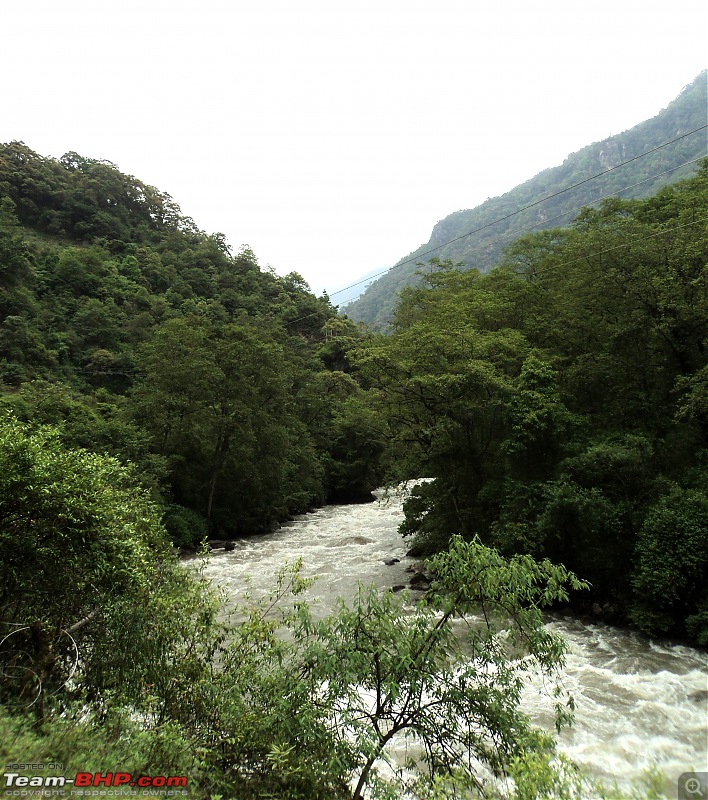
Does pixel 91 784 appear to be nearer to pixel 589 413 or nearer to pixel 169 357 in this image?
pixel 589 413

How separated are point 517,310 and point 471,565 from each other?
16.9 metres

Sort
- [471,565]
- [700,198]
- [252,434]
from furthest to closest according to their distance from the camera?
[252,434] → [700,198] → [471,565]

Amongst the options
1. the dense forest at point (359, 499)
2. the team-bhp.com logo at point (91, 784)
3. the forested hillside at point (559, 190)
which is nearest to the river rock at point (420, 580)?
the dense forest at point (359, 499)

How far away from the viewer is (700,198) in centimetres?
1394

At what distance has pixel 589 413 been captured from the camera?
46.8 ft

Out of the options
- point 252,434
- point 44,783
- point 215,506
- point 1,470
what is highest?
point 1,470

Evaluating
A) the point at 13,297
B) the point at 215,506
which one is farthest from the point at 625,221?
the point at 13,297

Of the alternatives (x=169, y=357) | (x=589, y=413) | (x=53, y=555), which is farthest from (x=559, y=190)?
(x=53, y=555)

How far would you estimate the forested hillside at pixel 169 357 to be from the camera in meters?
20.7

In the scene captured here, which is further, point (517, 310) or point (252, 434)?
point (252, 434)

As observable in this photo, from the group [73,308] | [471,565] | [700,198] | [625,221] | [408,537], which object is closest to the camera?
[471,565]

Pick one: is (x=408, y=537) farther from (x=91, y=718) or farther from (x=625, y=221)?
(x=91, y=718)

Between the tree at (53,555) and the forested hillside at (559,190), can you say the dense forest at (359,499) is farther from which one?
the forested hillside at (559,190)

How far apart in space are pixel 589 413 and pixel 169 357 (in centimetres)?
1839
